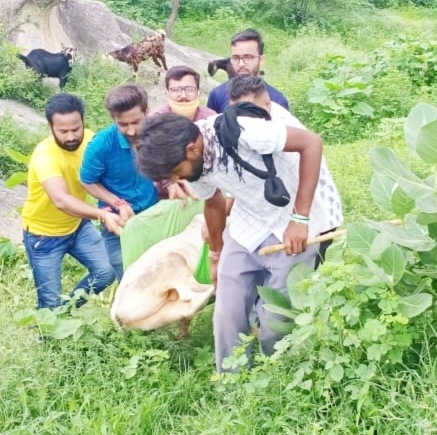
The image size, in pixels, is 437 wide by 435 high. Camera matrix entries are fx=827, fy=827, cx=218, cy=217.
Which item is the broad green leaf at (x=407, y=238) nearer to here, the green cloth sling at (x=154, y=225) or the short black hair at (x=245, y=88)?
the short black hair at (x=245, y=88)

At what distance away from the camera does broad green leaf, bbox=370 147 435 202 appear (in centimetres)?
294

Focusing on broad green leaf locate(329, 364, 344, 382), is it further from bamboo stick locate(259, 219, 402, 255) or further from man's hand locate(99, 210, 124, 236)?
man's hand locate(99, 210, 124, 236)

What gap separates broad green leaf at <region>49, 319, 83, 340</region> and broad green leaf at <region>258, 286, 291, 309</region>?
3.12ft

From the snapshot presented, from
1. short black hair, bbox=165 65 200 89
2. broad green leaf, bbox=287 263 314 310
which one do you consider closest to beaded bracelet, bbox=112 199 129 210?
short black hair, bbox=165 65 200 89

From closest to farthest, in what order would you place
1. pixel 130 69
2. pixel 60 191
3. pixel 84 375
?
pixel 84 375
pixel 60 191
pixel 130 69

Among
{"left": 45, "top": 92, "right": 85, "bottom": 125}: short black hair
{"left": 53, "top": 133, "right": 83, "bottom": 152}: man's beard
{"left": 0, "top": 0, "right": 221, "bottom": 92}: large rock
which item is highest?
{"left": 45, "top": 92, "right": 85, "bottom": 125}: short black hair

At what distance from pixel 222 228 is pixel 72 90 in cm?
766

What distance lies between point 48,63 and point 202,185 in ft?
26.2

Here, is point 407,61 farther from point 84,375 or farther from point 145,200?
point 84,375

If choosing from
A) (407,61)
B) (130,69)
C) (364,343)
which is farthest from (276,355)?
(130,69)

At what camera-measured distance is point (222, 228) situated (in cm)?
370

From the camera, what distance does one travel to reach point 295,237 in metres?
3.28

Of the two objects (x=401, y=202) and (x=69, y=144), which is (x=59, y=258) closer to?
(x=69, y=144)

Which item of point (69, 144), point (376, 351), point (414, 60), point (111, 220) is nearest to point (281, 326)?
point (376, 351)
